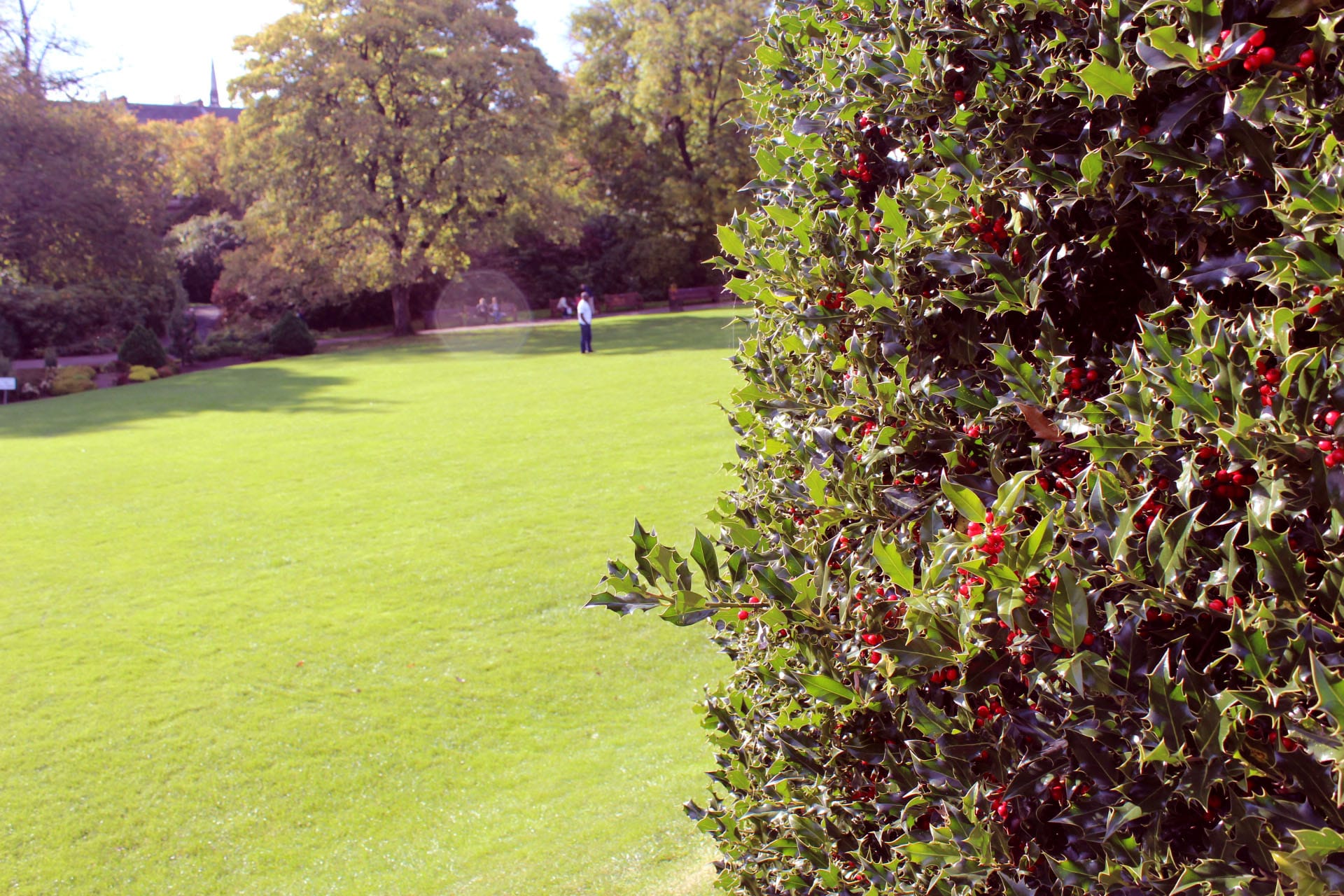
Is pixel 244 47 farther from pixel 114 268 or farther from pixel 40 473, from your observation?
pixel 40 473

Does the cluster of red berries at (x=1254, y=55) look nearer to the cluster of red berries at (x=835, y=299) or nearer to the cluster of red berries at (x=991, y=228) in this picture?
the cluster of red berries at (x=991, y=228)

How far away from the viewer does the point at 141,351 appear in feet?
96.5

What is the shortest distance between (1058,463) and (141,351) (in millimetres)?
32742

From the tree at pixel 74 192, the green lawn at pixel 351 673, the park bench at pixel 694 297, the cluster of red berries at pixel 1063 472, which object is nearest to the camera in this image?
the cluster of red berries at pixel 1063 472

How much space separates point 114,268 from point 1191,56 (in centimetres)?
3920

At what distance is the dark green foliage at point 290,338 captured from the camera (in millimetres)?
34000

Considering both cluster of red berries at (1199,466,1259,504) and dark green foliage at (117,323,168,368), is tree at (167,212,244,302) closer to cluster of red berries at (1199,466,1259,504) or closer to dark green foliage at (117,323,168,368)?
dark green foliage at (117,323,168,368)

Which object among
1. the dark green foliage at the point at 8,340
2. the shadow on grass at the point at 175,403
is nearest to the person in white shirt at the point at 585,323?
the shadow on grass at the point at 175,403

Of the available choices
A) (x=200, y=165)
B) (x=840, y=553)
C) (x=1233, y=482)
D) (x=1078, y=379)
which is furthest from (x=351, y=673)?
(x=200, y=165)

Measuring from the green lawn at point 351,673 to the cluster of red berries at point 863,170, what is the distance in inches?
72.1

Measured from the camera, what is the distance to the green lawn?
4.96 m

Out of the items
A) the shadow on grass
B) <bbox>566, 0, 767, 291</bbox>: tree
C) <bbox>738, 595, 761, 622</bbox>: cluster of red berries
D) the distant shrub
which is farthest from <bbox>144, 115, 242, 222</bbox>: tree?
<bbox>738, 595, 761, 622</bbox>: cluster of red berries

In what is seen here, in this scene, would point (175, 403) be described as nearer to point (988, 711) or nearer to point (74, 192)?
point (74, 192)

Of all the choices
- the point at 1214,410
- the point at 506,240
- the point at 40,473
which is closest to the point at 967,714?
the point at 1214,410
